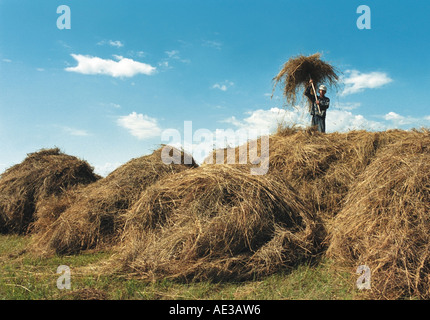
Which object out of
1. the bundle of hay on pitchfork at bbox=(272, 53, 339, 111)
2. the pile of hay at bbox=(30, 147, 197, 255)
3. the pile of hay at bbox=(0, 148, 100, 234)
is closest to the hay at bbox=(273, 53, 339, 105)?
the bundle of hay on pitchfork at bbox=(272, 53, 339, 111)

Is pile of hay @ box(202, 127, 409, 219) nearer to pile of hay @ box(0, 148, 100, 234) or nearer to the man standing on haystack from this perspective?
the man standing on haystack

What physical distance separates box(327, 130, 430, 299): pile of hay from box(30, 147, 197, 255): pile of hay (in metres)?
4.05

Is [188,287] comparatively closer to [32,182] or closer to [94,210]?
[94,210]

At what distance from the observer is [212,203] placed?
195 inches

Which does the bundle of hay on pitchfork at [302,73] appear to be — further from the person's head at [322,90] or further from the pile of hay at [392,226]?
the pile of hay at [392,226]

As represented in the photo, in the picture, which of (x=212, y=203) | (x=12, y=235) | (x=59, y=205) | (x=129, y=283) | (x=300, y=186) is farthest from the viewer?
(x=12, y=235)

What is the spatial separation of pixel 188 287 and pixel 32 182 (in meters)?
6.49

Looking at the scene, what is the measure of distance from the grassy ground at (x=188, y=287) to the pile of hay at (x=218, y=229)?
19 centimetres

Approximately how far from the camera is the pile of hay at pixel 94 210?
6023mm

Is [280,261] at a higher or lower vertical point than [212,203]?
lower

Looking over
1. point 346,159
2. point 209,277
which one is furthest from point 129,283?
point 346,159

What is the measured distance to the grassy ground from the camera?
3.82 meters
